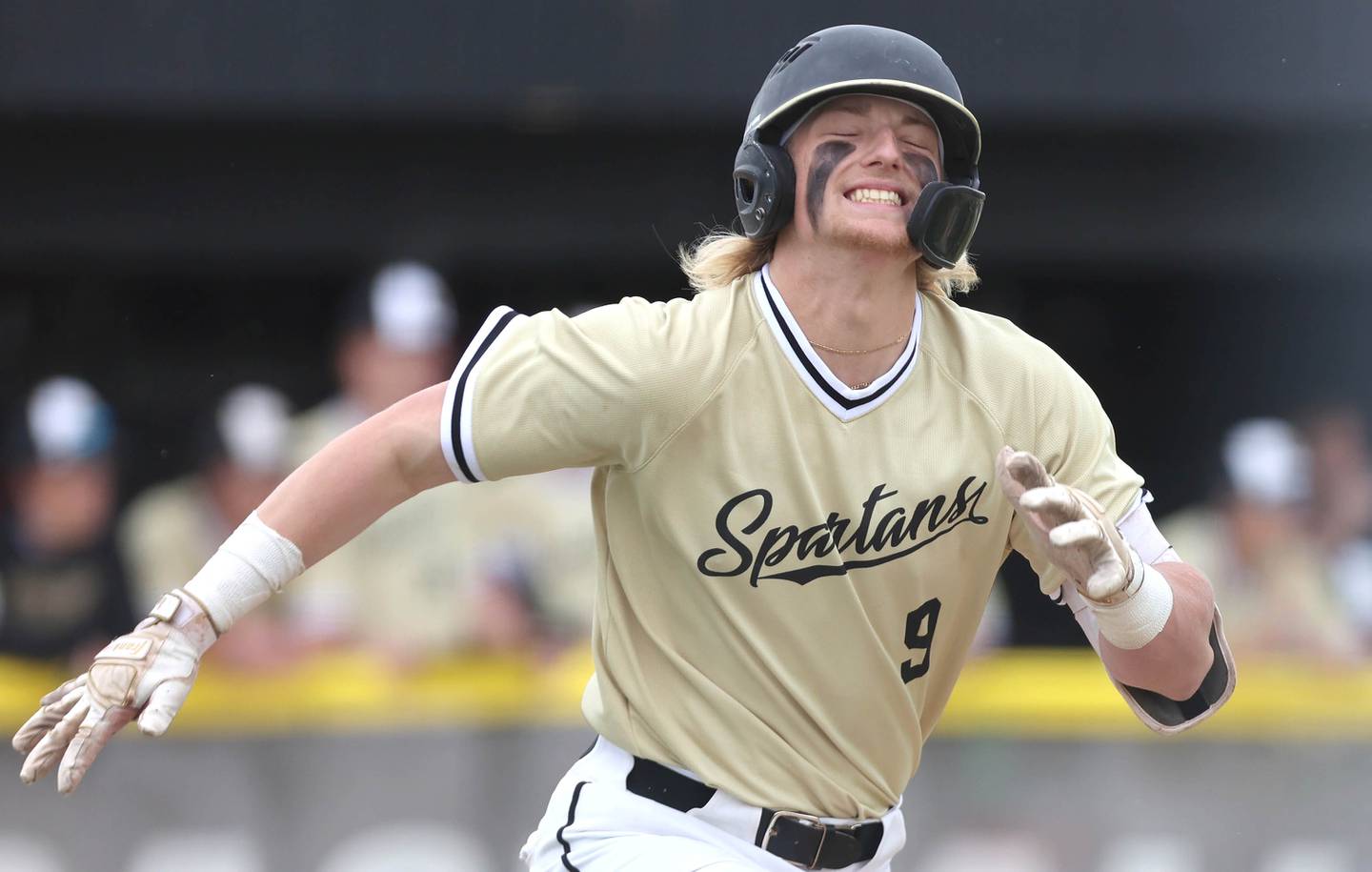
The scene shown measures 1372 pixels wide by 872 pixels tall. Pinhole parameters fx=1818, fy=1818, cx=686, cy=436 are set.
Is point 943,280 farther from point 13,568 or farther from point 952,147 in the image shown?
point 13,568

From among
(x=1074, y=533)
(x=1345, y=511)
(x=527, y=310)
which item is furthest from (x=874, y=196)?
(x=527, y=310)

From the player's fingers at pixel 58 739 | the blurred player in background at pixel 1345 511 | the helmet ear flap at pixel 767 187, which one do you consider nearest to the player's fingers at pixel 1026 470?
the helmet ear flap at pixel 767 187

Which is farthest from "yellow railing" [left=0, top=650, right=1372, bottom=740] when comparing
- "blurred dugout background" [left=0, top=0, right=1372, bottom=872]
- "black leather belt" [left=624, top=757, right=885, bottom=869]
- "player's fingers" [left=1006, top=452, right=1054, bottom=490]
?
"player's fingers" [left=1006, top=452, right=1054, bottom=490]

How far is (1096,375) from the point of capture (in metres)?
8.95

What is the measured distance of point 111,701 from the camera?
285 cm

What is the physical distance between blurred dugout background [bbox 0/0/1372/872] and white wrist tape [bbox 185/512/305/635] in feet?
10.1

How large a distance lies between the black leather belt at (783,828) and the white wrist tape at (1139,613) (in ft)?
1.85

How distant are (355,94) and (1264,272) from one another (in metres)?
4.23

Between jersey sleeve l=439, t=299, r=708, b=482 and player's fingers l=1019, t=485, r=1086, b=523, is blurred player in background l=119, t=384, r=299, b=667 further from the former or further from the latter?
player's fingers l=1019, t=485, r=1086, b=523

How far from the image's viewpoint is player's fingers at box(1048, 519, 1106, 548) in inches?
107

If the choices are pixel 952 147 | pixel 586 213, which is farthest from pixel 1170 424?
pixel 952 147

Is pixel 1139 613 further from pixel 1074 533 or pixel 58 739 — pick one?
pixel 58 739

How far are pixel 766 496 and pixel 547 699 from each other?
10.5 ft

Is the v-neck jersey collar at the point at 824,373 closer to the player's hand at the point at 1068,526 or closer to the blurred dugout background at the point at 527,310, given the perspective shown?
the player's hand at the point at 1068,526
